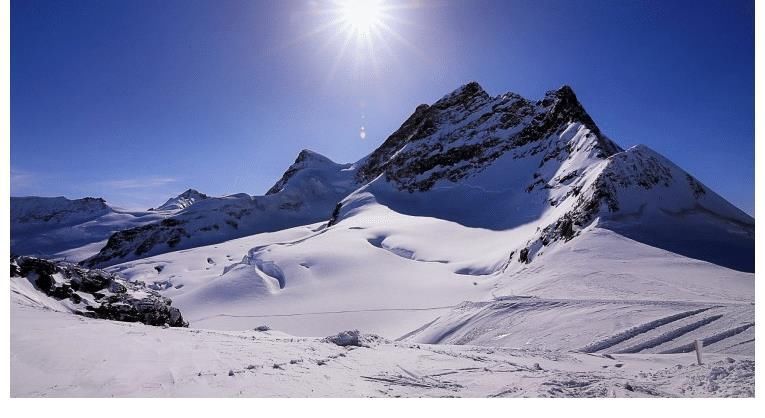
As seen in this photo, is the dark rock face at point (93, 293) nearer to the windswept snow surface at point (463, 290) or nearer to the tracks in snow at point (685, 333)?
the windswept snow surface at point (463, 290)

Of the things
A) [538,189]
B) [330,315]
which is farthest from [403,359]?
[538,189]

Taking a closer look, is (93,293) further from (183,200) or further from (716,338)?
(183,200)

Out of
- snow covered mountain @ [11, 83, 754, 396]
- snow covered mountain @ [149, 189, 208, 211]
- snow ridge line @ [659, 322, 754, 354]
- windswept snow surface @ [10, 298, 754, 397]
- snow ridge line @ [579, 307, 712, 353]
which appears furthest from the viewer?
snow covered mountain @ [149, 189, 208, 211]

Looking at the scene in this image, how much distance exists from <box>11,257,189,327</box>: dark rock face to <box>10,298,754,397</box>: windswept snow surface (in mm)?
3407

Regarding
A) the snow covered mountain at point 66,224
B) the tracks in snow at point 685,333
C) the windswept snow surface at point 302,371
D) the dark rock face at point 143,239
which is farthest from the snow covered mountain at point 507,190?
the snow covered mountain at point 66,224

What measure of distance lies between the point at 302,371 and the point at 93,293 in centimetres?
985

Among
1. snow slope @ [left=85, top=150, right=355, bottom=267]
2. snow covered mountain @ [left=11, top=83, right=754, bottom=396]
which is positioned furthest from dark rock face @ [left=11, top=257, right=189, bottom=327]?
snow slope @ [left=85, top=150, right=355, bottom=267]

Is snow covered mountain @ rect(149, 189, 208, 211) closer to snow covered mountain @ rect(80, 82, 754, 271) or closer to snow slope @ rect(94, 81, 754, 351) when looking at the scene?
snow covered mountain @ rect(80, 82, 754, 271)

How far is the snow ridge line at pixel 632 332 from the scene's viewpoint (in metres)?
8.77

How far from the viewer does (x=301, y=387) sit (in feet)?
18.0

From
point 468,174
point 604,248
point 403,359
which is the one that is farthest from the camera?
point 468,174

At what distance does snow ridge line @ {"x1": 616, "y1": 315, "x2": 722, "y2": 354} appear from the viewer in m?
8.38
